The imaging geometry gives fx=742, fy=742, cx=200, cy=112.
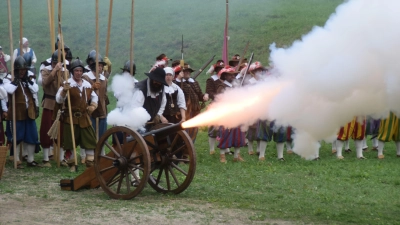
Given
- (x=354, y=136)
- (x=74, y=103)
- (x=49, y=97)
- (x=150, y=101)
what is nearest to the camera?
(x=150, y=101)

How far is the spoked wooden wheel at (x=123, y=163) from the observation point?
9484 millimetres

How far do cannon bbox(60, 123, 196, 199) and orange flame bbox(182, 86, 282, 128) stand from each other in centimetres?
32

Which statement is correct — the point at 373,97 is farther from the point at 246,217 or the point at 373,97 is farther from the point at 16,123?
the point at 16,123

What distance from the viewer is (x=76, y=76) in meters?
12.4

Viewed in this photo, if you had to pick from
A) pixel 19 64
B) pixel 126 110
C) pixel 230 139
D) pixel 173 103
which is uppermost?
pixel 19 64

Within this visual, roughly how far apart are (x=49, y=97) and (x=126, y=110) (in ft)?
10.8

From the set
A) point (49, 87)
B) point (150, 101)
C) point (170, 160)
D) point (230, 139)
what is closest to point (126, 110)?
point (150, 101)

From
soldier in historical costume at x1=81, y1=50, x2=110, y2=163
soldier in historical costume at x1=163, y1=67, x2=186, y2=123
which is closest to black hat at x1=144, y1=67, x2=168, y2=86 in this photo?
soldier in historical costume at x1=163, y1=67, x2=186, y2=123

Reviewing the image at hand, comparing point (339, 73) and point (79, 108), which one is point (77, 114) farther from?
point (339, 73)

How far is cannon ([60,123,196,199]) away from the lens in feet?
31.5

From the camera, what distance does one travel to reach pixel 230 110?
31.2ft

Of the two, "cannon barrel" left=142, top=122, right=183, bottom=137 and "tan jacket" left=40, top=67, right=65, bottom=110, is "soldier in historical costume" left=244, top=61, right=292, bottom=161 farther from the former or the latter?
"cannon barrel" left=142, top=122, right=183, bottom=137

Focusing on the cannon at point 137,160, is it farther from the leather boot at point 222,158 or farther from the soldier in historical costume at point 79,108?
the leather boot at point 222,158

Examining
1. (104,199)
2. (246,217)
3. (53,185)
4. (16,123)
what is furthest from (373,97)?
(16,123)
